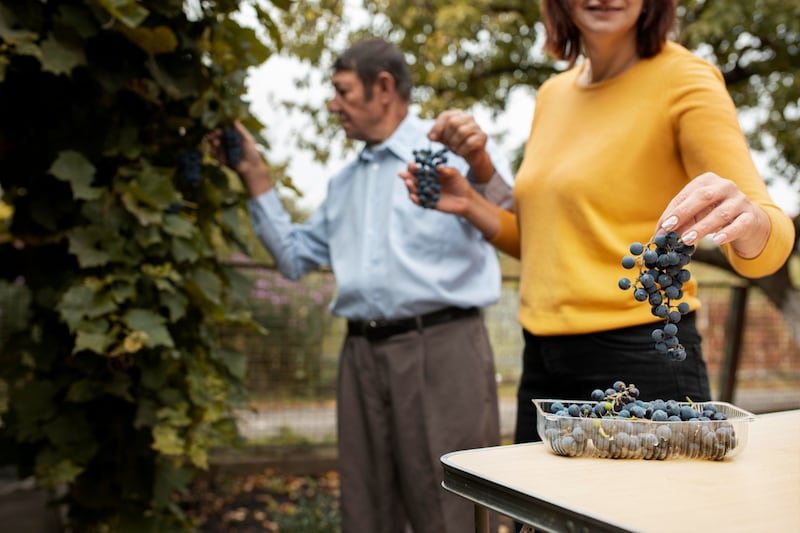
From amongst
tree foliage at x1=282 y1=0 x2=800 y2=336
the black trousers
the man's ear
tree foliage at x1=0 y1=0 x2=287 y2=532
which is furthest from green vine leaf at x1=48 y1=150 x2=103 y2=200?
tree foliage at x1=282 y1=0 x2=800 y2=336

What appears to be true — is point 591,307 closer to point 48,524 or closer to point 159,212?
point 159,212

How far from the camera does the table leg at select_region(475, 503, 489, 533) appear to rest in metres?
1.20

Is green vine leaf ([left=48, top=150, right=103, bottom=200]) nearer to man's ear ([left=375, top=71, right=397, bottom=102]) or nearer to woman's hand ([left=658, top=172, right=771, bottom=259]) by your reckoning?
man's ear ([left=375, top=71, right=397, bottom=102])

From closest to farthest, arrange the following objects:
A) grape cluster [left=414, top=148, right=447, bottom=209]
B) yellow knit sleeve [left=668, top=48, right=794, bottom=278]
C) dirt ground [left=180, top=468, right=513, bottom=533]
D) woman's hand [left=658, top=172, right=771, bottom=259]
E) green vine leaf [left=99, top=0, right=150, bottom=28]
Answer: woman's hand [left=658, top=172, right=771, bottom=259] → yellow knit sleeve [left=668, top=48, right=794, bottom=278] → green vine leaf [left=99, top=0, right=150, bottom=28] → grape cluster [left=414, top=148, right=447, bottom=209] → dirt ground [left=180, top=468, right=513, bottom=533]

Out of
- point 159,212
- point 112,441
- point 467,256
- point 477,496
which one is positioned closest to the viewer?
point 477,496

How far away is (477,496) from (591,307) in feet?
2.51

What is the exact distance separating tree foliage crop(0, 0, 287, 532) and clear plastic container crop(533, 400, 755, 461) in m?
1.37

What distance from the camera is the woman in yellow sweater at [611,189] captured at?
166cm

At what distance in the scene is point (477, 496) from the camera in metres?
1.10

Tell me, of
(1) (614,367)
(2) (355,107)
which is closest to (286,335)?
(2) (355,107)

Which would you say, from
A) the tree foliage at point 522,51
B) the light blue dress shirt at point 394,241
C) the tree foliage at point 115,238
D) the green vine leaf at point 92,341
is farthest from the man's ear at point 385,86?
the tree foliage at point 522,51

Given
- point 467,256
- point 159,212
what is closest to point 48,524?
point 159,212

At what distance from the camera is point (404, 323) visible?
255 cm

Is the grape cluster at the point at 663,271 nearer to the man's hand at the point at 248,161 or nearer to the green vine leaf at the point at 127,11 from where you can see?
the green vine leaf at the point at 127,11
